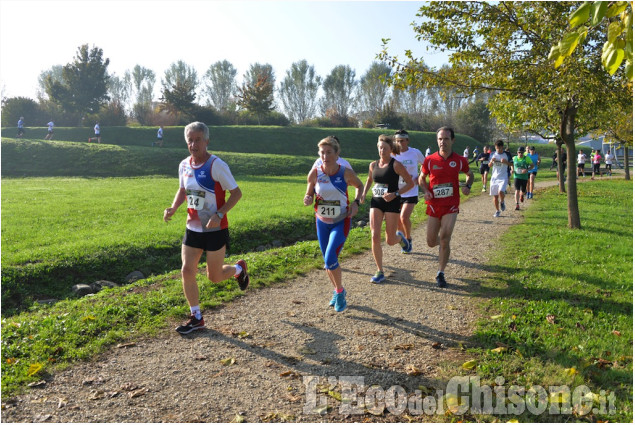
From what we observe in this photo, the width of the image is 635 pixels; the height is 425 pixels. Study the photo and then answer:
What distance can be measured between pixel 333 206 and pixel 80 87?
183 feet

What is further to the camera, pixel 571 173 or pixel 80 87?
pixel 80 87

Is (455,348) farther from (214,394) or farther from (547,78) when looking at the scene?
(547,78)

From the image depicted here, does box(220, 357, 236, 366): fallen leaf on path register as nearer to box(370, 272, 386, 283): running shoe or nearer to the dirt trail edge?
the dirt trail edge

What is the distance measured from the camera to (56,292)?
26.6ft

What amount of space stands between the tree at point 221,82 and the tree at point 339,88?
17.8m

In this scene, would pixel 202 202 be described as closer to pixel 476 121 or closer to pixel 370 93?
pixel 476 121

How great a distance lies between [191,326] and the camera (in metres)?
5.35

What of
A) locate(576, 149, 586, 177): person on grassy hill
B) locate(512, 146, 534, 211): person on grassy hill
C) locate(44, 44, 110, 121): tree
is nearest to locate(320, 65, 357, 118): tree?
locate(44, 44, 110, 121): tree

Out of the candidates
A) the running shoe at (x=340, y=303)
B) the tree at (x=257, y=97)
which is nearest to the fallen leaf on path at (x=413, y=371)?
the running shoe at (x=340, y=303)

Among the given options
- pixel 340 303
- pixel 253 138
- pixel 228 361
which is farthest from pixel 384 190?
pixel 253 138

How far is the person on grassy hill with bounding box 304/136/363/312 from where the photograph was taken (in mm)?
5777

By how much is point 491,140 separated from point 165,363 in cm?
6413

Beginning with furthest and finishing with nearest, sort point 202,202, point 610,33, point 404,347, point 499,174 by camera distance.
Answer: point 499,174
point 202,202
point 404,347
point 610,33

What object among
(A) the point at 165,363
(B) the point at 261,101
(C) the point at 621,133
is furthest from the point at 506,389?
(B) the point at 261,101
